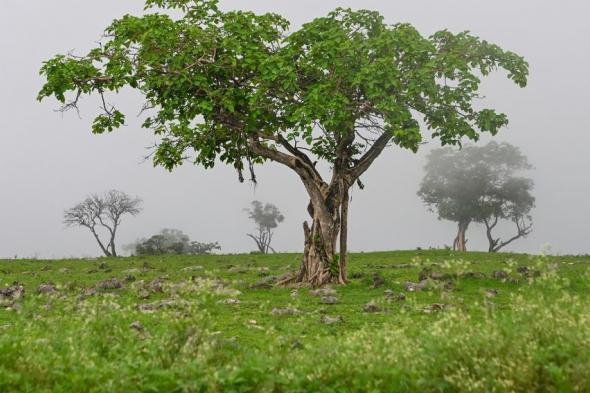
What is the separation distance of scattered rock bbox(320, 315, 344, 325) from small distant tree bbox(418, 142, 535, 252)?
59136 mm

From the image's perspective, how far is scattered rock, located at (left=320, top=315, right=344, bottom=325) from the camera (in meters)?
18.4

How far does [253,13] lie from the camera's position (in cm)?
3066

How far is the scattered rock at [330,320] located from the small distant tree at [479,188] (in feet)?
194

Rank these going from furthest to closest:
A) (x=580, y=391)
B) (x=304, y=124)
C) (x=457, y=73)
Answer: (x=457, y=73), (x=304, y=124), (x=580, y=391)

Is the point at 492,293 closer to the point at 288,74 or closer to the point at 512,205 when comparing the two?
the point at 288,74

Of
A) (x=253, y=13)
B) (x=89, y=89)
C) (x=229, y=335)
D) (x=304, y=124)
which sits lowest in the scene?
(x=229, y=335)

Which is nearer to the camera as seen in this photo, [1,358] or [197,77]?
[1,358]

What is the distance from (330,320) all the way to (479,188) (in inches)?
2408

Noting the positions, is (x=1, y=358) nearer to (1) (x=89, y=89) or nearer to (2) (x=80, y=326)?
(2) (x=80, y=326)

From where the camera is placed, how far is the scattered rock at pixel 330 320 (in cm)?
1841

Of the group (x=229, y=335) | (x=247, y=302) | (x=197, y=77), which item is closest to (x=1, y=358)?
(x=229, y=335)

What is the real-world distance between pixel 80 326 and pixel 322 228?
1934cm

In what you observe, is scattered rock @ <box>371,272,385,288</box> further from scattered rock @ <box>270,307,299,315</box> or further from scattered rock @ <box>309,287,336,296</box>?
scattered rock @ <box>270,307,299,315</box>

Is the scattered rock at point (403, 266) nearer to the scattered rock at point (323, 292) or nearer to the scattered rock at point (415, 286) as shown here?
the scattered rock at point (415, 286)
